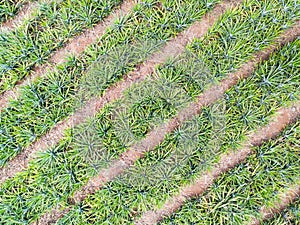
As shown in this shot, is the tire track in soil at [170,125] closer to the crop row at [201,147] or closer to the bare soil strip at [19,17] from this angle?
the crop row at [201,147]

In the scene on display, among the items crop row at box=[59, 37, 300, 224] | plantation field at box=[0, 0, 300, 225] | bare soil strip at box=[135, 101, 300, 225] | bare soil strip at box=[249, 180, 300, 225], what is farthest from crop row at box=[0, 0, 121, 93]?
bare soil strip at box=[249, 180, 300, 225]

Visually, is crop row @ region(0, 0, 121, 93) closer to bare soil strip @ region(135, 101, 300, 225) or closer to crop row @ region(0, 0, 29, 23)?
crop row @ region(0, 0, 29, 23)

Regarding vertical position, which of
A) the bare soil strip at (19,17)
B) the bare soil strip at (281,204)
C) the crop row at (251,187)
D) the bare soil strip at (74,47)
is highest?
the bare soil strip at (19,17)

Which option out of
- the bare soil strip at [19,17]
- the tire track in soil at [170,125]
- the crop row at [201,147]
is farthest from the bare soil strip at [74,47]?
the crop row at [201,147]

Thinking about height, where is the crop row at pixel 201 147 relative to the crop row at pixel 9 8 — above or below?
below

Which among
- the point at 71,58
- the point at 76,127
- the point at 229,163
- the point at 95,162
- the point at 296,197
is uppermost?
the point at 71,58

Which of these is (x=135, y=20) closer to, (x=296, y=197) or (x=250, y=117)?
(x=250, y=117)

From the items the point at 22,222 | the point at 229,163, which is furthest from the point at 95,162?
the point at 229,163
